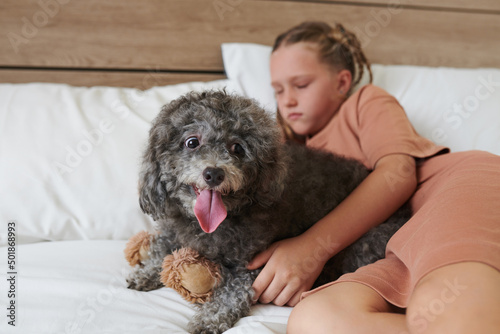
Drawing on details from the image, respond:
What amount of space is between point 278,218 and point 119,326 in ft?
2.19

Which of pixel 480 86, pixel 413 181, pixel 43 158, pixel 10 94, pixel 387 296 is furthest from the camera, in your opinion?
pixel 480 86

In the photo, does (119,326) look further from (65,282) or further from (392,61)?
(392,61)

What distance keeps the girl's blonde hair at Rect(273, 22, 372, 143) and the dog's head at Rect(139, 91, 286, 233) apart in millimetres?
835

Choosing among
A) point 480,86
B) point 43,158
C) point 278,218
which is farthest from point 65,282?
point 480,86

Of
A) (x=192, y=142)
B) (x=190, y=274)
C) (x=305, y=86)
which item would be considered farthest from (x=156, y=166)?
(x=305, y=86)

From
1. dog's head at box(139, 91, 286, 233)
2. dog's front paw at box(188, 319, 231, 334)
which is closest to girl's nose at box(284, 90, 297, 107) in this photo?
dog's head at box(139, 91, 286, 233)

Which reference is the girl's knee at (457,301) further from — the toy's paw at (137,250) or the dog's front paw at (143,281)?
the toy's paw at (137,250)

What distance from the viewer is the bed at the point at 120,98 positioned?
1.43 metres

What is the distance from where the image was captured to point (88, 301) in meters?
1.38

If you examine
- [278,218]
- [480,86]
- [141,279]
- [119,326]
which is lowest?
[141,279]

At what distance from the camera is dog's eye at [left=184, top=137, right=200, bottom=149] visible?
53.5 inches

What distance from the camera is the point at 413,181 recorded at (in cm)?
169

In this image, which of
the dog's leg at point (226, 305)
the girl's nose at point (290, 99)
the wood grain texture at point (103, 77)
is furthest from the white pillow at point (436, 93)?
the dog's leg at point (226, 305)

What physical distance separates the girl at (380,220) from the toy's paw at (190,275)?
0.16 metres
